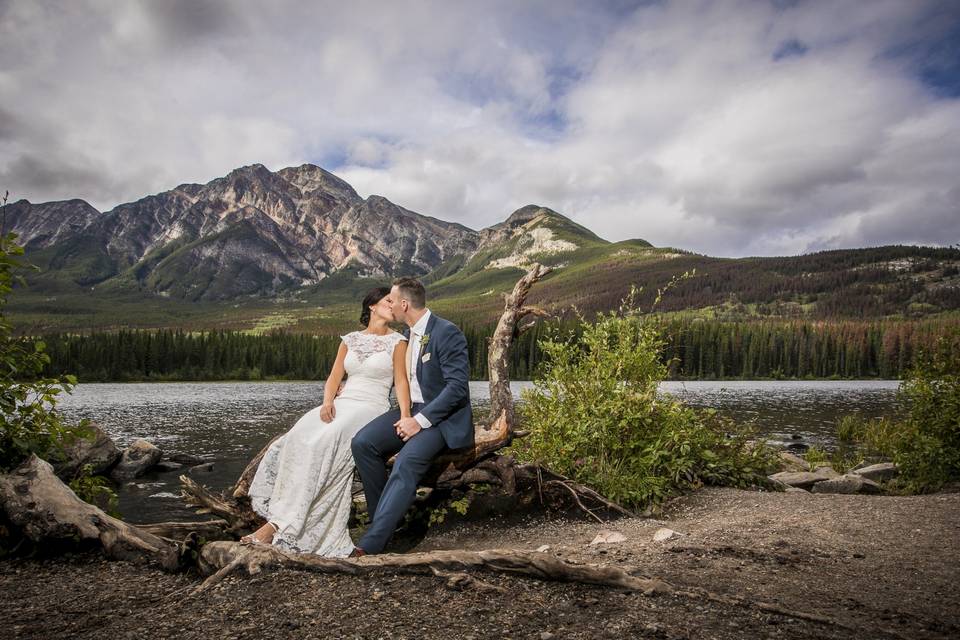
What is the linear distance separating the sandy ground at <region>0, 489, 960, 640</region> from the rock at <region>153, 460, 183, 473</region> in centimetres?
1995

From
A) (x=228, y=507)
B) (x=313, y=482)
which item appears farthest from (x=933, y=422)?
(x=228, y=507)

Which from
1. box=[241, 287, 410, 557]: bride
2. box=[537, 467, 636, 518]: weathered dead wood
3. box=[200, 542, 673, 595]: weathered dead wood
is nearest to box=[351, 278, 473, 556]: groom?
box=[241, 287, 410, 557]: bride

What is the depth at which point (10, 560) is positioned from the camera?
21.0 feet

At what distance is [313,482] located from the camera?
692 centimetres

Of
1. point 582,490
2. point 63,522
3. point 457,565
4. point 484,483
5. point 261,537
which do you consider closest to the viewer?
point 457,565

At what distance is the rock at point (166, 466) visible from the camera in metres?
24.2

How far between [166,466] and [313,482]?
21413mm

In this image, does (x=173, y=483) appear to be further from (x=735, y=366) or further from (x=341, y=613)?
(x=735, y=366)

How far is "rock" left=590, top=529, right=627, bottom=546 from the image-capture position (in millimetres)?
7609

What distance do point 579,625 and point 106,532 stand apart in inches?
216

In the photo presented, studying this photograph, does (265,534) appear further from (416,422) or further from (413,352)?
(413,352)

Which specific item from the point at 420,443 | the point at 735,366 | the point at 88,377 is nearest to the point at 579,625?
the point at 420,443

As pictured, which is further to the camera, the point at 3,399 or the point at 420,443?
the point at 3,399

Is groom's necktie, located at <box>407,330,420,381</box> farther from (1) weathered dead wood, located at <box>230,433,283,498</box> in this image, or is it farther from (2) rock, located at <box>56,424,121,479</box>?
(2) rock, located at <box>56,424,121,479</box>
